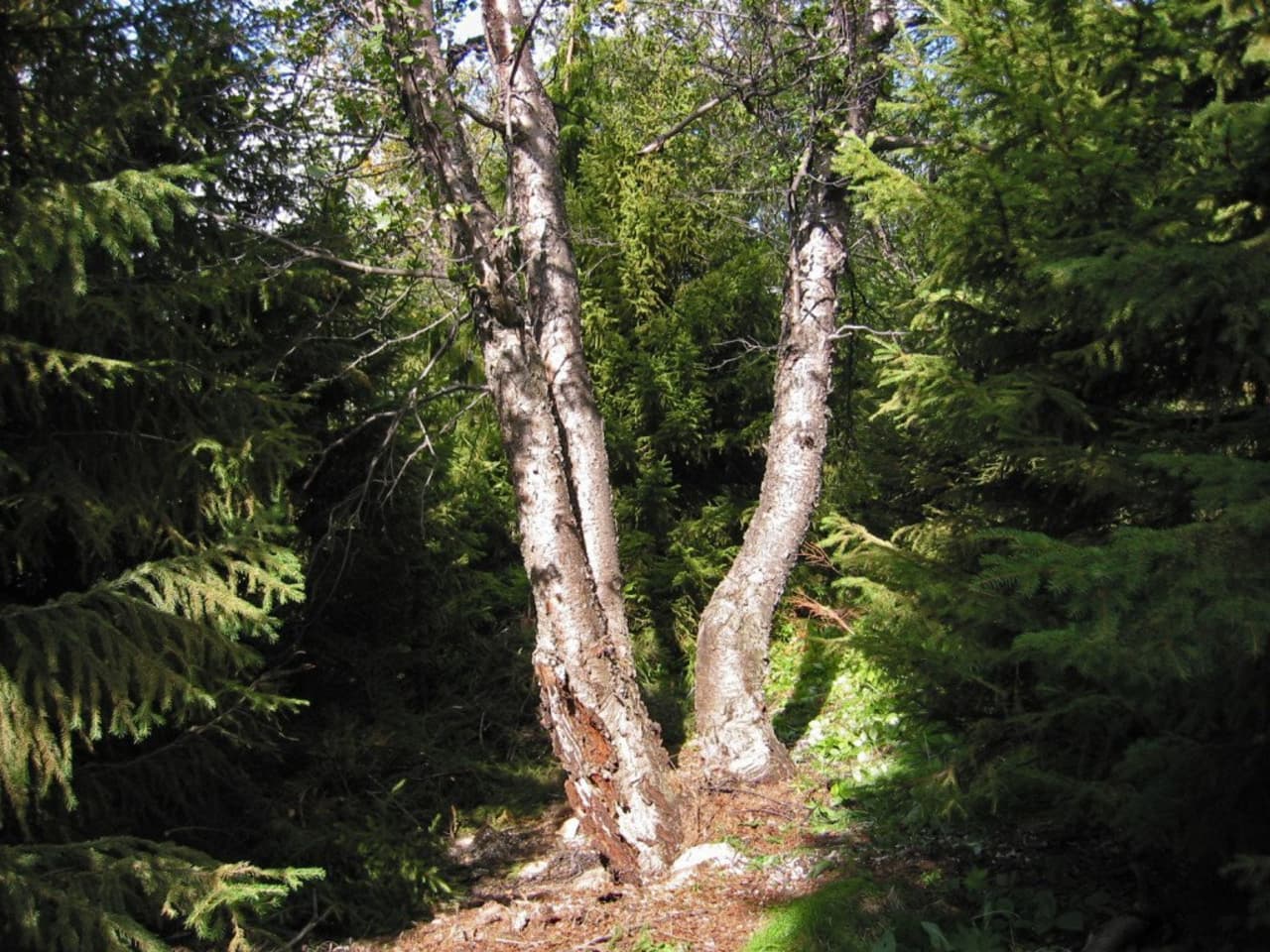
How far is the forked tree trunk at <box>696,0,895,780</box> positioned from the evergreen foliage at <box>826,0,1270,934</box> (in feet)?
6.27

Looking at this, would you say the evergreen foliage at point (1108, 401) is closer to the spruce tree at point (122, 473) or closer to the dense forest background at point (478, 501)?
the dense forest background at point (478, 501)

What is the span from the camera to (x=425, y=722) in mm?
6863

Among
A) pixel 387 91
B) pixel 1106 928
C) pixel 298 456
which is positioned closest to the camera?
pixel 1106 928

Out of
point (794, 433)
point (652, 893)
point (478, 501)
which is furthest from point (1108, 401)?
point (478, 501)

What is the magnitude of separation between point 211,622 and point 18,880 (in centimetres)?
149

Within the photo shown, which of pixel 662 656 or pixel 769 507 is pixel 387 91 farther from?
pixel 662 656

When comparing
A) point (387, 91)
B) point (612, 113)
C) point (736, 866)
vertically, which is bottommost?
Answer: point (736, 866)

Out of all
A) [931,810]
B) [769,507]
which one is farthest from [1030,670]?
[769,507]

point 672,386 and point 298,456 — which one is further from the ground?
point 672,386

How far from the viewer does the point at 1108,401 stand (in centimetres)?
353

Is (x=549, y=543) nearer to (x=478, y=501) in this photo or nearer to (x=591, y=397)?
(x=591, y=397)

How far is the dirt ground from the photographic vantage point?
4.21 m

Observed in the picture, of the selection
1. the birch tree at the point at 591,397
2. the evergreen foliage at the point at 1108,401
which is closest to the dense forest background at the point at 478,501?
the evergreen foliage at the point at 1108,401

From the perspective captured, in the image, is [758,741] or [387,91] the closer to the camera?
[387,91]
